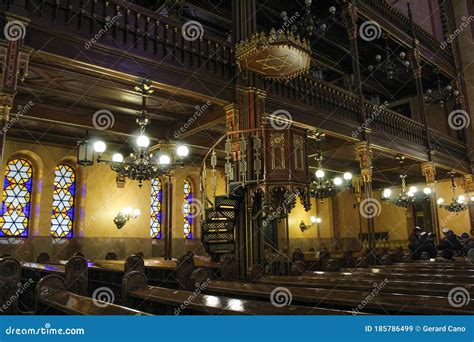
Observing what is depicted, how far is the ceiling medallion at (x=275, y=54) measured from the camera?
7.64 metres

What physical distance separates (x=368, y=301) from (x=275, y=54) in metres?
5.54

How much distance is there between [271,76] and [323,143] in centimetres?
522

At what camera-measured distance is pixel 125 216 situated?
13742 millimetres

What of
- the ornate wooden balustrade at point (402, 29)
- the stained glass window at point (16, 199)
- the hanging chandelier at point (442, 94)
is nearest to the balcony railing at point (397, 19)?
the ornate wooden balustrade at point (402, 29)

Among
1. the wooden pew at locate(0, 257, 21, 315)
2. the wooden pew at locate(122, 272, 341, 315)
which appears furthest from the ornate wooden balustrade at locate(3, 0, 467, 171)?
the wooden pew at locate(122, 272, 341, 315)

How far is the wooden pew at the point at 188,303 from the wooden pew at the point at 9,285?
5.28 feet

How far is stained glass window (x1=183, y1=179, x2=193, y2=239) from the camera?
51.8 ft

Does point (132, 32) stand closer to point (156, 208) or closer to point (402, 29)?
point (156, 208)

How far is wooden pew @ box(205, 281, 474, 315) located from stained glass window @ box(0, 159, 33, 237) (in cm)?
943

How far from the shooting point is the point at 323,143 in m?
13.7

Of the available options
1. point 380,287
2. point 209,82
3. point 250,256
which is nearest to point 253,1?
point 209,82

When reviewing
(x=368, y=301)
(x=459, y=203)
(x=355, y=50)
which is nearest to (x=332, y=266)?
(x=368, y=301)

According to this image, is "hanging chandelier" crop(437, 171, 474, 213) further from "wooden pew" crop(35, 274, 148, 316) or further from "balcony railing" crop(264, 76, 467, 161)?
"wooden pew" crop(35, 274, 148, 316)

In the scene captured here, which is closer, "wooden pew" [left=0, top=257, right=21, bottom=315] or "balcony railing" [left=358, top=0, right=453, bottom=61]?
"wooden pew" [left=0, top=257, right=21, bottom=315]
